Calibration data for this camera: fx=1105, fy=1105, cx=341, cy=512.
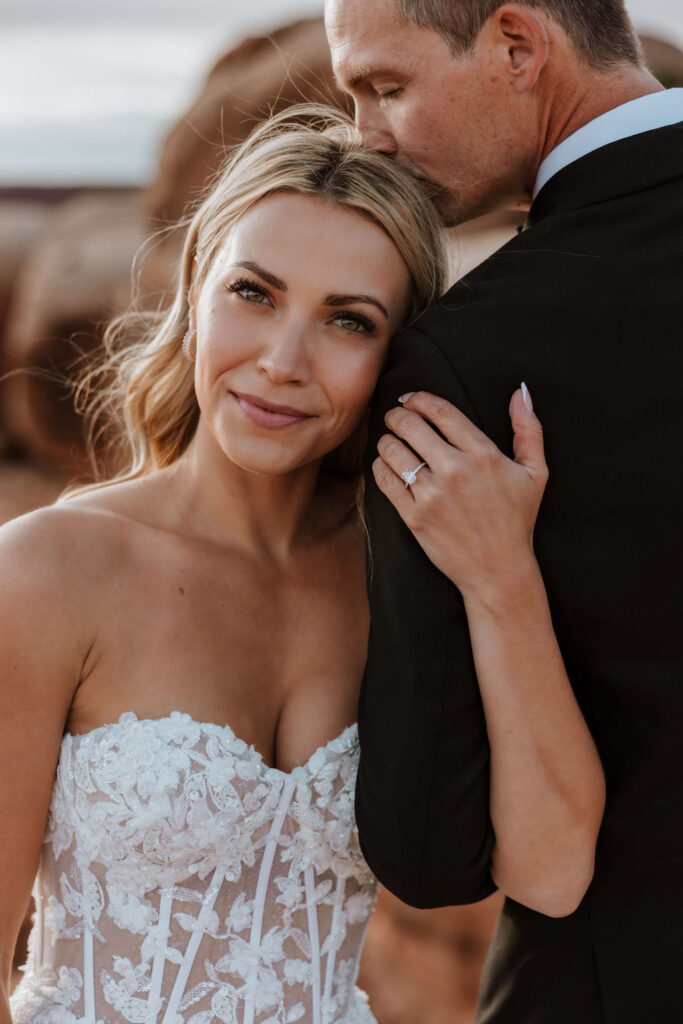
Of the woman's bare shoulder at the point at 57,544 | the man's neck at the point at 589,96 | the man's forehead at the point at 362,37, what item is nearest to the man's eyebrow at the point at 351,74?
the man's forehead at the point at 362,37

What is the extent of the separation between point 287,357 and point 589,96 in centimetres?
55

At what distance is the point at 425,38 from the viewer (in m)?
1.52

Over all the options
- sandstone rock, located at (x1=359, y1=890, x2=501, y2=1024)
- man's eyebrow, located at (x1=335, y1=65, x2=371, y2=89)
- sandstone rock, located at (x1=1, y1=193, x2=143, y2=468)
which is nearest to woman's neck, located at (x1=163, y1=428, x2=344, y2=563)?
man's eyebrow, located at (x1=335, y1=65, x2=371, y2=89)

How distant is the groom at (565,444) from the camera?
1324mm

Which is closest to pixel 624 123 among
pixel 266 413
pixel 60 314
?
pixel 266 413

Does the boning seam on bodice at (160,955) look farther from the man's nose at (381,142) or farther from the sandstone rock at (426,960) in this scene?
the sandstone rock at (426,960)

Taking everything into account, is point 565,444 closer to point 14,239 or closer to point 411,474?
point 411,474

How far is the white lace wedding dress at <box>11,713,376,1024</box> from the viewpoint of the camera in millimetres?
1563

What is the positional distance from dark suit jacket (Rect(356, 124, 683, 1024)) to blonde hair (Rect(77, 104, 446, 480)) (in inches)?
9.2

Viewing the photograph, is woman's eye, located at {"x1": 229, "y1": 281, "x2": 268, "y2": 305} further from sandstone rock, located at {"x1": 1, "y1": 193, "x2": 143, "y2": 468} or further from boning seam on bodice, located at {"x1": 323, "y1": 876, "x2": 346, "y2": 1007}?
sandstone rock, located at {"x1": 1, "y1": 193, "x2": 143, "y2": 468}

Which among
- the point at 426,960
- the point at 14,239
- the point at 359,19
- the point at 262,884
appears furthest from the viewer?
the point at 14,239

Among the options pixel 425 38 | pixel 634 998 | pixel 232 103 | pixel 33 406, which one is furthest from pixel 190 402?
pixel 33 406

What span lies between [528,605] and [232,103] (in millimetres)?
3740

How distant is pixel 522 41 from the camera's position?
151 centimetres
